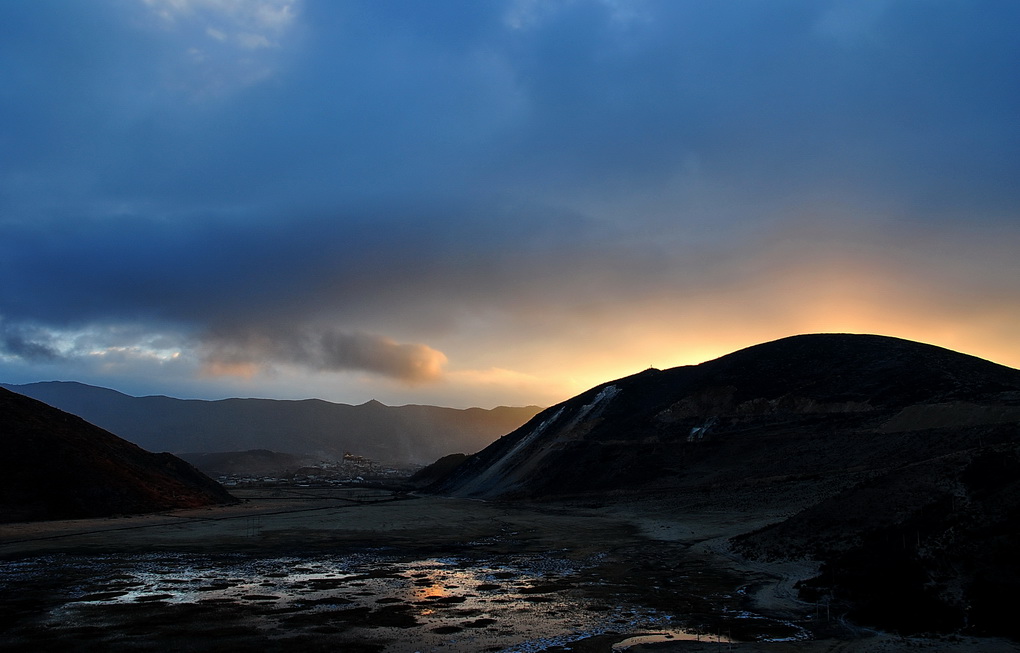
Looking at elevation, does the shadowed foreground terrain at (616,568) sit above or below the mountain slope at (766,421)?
below

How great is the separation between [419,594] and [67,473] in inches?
1787

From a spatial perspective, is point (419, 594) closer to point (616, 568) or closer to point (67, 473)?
point (616, 568)

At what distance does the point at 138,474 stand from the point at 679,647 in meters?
59.1

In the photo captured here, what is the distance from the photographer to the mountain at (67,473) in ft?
→ 151

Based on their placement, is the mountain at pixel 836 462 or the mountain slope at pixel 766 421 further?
the mountain slope at pixel 766 421

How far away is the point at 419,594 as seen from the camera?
17922 mm

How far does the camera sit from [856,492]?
22297mm

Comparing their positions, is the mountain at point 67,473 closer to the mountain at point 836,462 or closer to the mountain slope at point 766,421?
the mountain slope at point 766,421

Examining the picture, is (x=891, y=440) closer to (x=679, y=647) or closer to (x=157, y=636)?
(x=679, y=647)

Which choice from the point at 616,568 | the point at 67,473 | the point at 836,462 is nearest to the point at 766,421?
the point at 836,462

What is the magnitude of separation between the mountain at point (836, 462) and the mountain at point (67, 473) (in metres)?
37.1

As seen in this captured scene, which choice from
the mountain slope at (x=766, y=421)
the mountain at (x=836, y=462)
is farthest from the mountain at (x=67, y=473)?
the mountain at (x=836, y=462)

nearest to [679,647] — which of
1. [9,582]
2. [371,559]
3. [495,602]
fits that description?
[495,602]

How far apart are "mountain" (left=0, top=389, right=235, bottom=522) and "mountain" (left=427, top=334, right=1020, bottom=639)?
37094 millimetres
